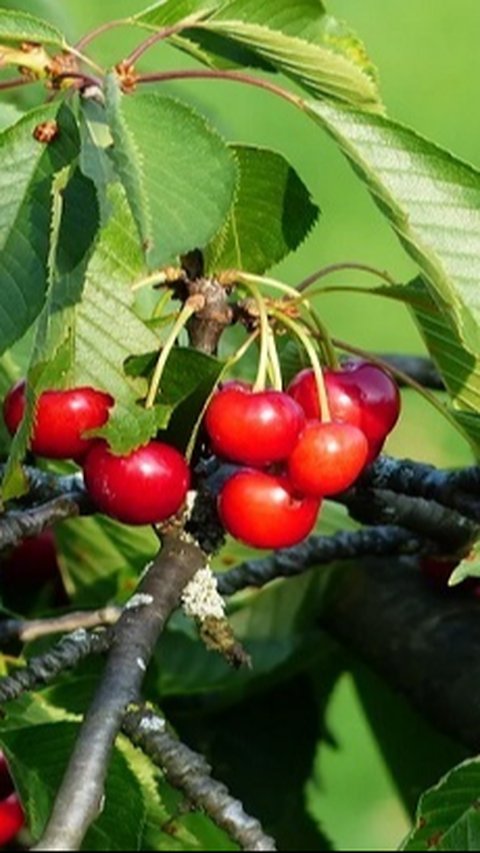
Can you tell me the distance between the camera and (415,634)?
160cm

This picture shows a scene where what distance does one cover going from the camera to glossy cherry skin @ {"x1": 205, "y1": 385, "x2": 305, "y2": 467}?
3.44 feet

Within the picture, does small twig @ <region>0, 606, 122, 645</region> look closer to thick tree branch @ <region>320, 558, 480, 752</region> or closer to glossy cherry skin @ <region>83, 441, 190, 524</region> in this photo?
glossy cherry skin @ <region>83, 441, 190, 524</region>

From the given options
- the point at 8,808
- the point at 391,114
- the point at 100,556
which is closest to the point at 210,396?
the point at 8,808

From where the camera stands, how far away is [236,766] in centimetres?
175

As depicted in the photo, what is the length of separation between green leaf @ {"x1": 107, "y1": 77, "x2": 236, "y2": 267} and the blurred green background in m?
1.61

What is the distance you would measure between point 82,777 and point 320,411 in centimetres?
34

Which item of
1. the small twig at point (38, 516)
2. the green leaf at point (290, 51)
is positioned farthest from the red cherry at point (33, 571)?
the green leaf at point (290, 51)

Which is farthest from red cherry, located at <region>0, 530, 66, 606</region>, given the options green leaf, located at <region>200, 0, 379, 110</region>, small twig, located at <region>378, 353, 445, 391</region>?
green leaf, located at <region>200, 0, 379, 110</region>

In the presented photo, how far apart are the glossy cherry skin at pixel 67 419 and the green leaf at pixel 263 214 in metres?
0.14

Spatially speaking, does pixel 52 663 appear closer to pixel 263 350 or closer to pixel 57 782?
pixel 57 782

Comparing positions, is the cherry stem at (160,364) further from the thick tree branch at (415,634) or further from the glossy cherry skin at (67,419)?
the thick tree branch at (415,634)

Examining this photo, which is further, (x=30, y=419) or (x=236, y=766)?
(x=236, y=766)

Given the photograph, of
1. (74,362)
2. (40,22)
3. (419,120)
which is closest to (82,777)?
(74,362)

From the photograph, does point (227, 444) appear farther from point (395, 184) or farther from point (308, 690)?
point (308, 690)
